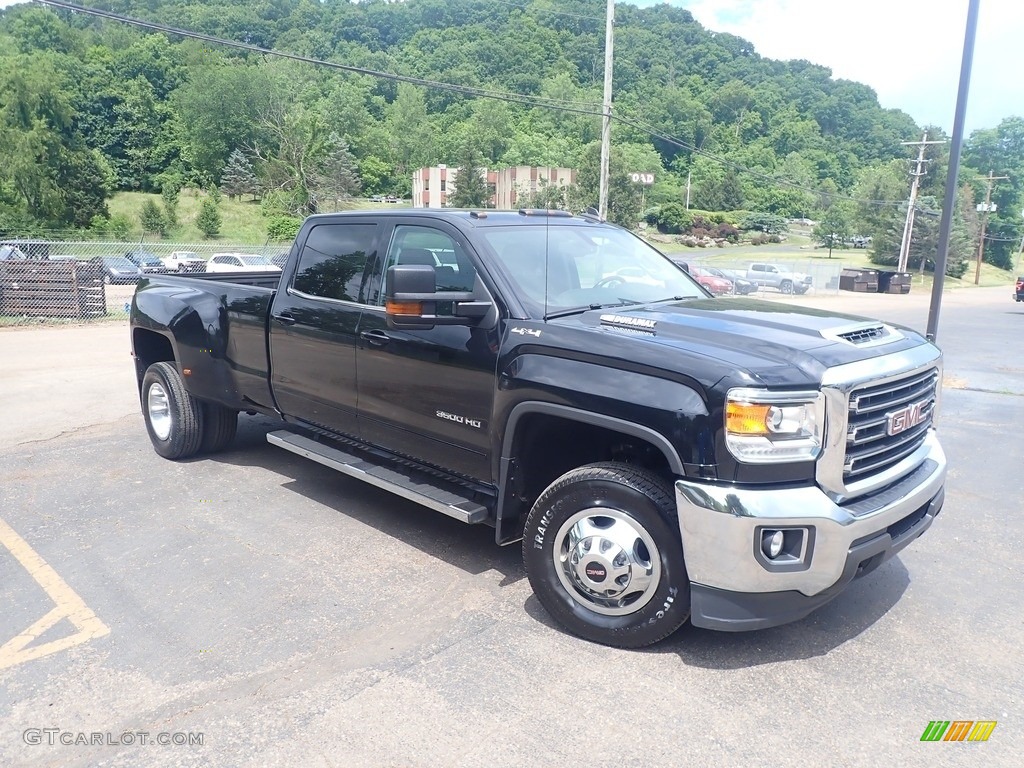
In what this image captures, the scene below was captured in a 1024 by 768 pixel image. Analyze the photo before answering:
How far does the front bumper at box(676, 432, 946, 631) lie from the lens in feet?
10.2

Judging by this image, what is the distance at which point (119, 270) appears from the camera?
3259cm

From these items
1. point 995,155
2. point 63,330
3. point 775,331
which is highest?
point 995,155

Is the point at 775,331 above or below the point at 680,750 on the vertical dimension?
above

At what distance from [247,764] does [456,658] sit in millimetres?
999

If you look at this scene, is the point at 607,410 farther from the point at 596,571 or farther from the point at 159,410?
the point at 159,410

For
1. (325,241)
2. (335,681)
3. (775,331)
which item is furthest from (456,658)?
(325,241)

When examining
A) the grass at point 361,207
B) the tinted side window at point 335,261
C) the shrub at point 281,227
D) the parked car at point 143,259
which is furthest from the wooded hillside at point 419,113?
the tinted side window at point 335,261

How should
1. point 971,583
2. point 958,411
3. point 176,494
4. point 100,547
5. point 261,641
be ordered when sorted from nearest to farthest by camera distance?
point 261,641 < point 971,583 < point 100,547 < point 176,494 < point 958,411

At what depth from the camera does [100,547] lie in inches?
183

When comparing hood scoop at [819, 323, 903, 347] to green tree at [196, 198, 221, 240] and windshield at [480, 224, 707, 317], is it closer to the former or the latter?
windshield at [480, 224, 707, 317]

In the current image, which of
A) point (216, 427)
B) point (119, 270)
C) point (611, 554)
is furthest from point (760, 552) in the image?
point (119, 270)

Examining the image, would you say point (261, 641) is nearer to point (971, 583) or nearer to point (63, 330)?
point (971, 583)

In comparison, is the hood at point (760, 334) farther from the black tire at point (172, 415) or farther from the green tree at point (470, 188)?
the green tree at point (470, 188)

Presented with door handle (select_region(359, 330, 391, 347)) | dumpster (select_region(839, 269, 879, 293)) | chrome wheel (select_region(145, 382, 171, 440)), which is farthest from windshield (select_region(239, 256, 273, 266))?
dumpster (select_region(839, 269, 879, 293))
